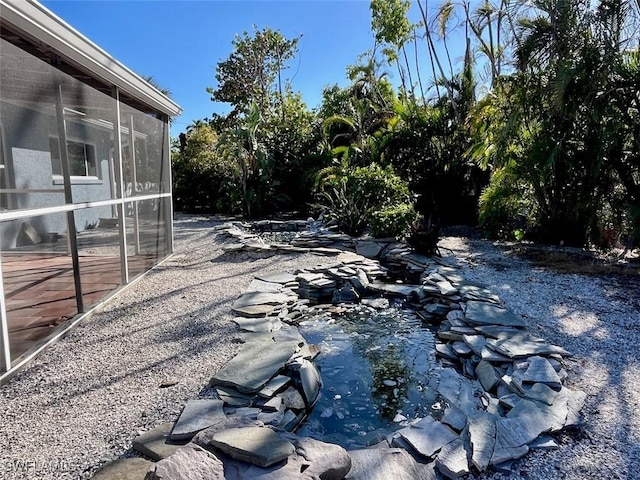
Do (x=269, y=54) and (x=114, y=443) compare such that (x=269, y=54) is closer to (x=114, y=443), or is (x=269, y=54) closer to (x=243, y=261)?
(x=243, y=261)

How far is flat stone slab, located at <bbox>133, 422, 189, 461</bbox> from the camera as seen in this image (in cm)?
200

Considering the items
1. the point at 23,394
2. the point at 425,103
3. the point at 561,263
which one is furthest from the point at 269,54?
the point at 23,394

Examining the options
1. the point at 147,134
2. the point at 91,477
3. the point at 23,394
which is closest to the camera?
the point at 91,477

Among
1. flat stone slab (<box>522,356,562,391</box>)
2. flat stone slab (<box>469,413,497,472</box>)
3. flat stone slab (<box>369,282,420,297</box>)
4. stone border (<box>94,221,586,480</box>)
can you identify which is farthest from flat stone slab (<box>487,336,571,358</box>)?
flat stone slab (<box>369,282,420,297</box>)

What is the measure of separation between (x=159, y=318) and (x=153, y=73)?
13656mm

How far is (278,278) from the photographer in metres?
5.43

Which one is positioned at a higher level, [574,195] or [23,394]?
[574,195]

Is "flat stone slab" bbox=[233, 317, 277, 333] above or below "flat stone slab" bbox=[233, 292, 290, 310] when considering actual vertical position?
below

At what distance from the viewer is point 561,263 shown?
6309 mm

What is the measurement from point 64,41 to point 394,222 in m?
5.44

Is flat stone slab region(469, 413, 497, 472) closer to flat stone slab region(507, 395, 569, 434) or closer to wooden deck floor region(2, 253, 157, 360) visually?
flat stone slab region(507, 395, 569, 434)

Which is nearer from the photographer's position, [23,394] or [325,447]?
[325,447]

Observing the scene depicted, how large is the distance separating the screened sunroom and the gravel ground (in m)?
0.35

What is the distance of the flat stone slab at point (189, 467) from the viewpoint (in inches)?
64.1
